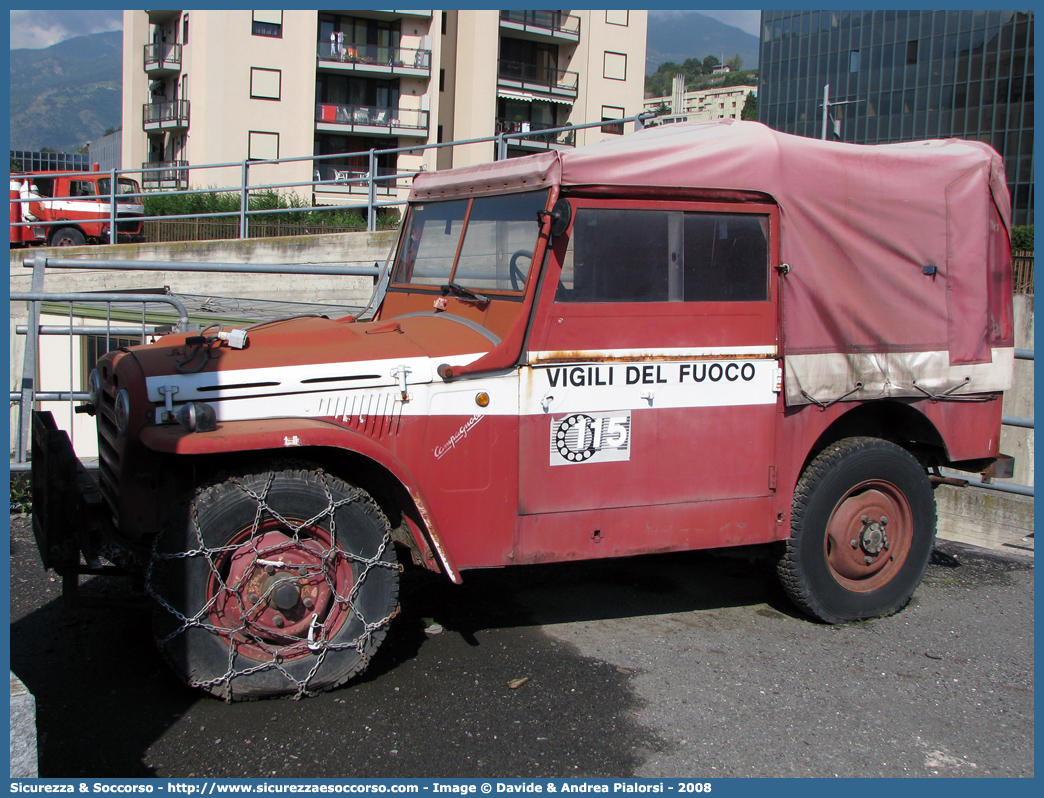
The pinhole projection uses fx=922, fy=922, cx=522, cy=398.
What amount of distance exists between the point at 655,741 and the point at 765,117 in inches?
3231

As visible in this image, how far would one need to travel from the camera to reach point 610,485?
4.59 m

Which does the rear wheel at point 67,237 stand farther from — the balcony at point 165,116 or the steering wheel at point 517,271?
the balcony at point 165,116

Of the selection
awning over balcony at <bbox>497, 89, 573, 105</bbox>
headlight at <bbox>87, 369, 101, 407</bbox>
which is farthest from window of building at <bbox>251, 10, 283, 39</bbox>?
headlight at <bbox>87, 369, 101, 407</bbox>

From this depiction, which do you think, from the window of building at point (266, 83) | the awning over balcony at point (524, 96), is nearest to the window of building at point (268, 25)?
the window of building at point (266, 83)

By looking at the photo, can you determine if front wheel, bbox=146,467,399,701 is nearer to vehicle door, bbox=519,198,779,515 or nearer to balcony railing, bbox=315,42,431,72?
vehicle door, bbox=519,198,779,515

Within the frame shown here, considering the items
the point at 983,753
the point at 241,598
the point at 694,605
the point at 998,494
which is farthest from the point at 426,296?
the point at 998,494

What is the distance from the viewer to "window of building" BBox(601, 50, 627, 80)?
46969 millimetres

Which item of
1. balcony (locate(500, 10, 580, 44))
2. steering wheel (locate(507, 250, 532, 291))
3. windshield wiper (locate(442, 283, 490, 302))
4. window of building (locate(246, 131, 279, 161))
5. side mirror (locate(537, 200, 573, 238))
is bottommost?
windshield wiper (locate(442, 283, 490, 302))

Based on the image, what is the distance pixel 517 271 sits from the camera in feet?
15.0

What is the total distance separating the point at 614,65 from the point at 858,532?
45603 mm

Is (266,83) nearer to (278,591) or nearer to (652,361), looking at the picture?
(652,361)

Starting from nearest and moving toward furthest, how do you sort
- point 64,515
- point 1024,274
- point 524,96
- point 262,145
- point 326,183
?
point 64,515
point 326,183
point 1024,274
point 262,145
point 524,96

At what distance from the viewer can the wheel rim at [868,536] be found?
524cm

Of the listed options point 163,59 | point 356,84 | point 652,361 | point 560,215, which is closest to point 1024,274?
point 652,361
